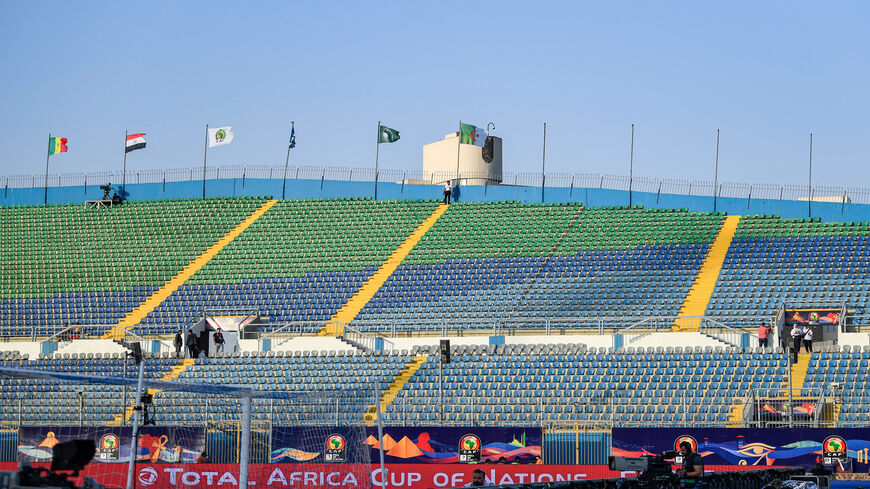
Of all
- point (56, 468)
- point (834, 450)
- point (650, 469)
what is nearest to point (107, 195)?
point (834, 450)

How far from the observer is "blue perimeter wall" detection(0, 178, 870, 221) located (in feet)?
158

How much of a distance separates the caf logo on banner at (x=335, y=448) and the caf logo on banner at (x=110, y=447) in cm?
429

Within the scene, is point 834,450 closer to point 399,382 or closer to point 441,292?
point 399,382

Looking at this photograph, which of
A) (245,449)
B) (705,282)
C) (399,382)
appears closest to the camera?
(245,449)

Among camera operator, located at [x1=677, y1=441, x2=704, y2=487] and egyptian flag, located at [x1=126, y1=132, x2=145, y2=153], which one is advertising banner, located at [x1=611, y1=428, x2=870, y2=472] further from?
egyptian flag, located at [x1=126, y1=132, x2=145, y2=153]

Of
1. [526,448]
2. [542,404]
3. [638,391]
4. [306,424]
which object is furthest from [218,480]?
[638,391]

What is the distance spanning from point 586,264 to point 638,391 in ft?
42.1

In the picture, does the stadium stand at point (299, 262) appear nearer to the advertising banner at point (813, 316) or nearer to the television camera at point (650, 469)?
the advertising banner at point (813, 316)

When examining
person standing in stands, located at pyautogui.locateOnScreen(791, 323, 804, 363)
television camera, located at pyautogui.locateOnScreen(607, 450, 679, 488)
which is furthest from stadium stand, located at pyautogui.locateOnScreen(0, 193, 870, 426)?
television camera, located at pyautogui.locateOnScreen(607, 450, 679, 488)

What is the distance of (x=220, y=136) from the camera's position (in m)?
60.0

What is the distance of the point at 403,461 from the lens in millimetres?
27516

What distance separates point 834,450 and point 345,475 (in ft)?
36.1

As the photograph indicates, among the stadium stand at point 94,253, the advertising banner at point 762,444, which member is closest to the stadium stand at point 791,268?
the advertising banner at point 762,444

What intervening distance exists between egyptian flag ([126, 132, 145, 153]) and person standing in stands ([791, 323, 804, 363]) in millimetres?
36683
